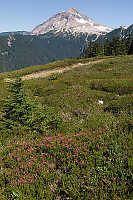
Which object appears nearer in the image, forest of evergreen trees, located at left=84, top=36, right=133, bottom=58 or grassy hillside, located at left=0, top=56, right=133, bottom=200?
grassy hillside, located at left=0, top=56, right=133, bottom=200

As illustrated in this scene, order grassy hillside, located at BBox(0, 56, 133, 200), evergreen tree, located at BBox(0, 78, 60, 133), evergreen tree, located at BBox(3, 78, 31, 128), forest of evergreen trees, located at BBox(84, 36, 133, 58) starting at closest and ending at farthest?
grassy hillside, located at BBox(0, 56, 133, 200) → evergreen tree, located at BBox(0, 78, 60, 133) → evergreen tree, located at BBox(3, 78, 31, 128) → forest of evergreen trees, located at BBox(84, 36, 133, 58)

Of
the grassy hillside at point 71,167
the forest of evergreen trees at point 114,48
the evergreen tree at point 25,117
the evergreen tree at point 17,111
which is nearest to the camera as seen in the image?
the grassy hillside at point 71,167

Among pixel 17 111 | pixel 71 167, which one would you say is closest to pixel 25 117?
pixel 17 111

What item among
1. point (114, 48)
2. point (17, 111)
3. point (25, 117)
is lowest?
point (25, 117)

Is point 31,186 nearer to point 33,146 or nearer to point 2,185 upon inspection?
point 2,185

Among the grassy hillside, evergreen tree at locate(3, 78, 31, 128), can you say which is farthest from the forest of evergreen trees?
the grassy hillside

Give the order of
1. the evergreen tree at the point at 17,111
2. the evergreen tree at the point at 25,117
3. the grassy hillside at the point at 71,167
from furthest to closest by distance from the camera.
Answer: the evergreen tree at the point at 17,111 → the evergreen tree at the point at 25,117 → the grassy hillside at the point at 71,167

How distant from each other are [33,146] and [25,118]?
275cm

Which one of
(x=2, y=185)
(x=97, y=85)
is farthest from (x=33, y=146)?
(x=97, y=85)

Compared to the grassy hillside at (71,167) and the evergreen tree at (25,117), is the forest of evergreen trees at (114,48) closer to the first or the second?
the evergreen tree at (25,117)

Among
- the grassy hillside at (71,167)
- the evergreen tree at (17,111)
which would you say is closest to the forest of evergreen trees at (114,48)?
the evergreen tree at (17,111)

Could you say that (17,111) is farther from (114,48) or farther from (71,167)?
(114,48)

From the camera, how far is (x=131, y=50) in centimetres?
8531

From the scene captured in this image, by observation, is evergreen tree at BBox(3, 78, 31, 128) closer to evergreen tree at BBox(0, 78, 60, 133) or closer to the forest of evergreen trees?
evergreen tree at BBox(0, 78, 60, 133)
